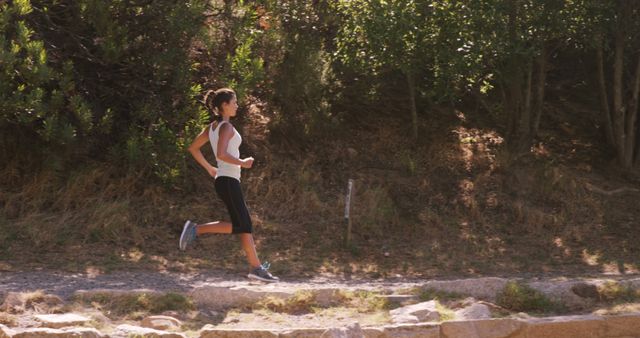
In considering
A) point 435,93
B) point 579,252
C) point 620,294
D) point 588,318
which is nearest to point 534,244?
point 579,252

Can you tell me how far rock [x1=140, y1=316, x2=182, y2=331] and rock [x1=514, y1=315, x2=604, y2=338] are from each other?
93.4 inches

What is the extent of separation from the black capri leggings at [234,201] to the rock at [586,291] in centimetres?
270

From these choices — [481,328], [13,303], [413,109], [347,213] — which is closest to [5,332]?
[13,303]

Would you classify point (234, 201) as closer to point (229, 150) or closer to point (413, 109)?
point (229, 150)

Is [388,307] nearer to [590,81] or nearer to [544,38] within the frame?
[544,38]

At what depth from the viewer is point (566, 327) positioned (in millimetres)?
6348

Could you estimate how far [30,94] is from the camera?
29.8 feet

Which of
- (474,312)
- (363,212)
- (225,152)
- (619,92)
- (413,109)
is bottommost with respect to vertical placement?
(474,312)

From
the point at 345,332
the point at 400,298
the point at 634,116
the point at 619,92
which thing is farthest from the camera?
the point at 634,116

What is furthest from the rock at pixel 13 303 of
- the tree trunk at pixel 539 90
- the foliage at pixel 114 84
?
the tree trunk at pixel 539 90

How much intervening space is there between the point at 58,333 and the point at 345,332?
180 centimetres

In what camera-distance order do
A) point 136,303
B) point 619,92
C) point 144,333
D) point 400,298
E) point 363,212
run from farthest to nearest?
point 619,92 → point 363,212 → point 400,298 → point 136,303 → point 144,333

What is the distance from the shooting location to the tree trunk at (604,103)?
39.5 feet

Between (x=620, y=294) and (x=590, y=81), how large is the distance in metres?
6.99
